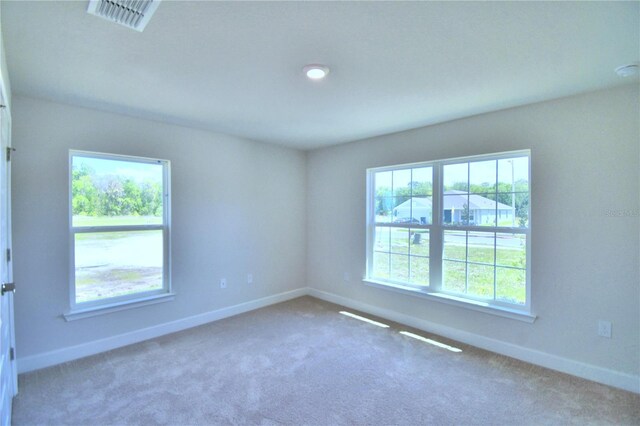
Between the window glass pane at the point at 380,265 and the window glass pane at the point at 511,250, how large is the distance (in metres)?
1.34

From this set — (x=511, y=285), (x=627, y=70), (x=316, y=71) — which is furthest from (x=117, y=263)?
(x=627, y=70)

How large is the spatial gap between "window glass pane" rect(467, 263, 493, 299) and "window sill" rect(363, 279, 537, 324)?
0.10 m

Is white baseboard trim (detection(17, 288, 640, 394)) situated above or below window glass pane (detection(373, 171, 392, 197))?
below

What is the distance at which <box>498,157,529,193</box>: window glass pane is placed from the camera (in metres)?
2.86

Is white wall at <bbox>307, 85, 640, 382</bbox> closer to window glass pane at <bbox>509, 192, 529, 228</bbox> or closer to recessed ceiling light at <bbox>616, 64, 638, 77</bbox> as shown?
window glass pane at <bbox>509, 192, 529, 228</bbox>

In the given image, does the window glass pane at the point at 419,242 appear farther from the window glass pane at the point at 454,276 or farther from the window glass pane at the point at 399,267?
the window glass pane at the point at 454,276

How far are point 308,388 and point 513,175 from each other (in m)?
2.68

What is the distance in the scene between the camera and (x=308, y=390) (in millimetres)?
2336

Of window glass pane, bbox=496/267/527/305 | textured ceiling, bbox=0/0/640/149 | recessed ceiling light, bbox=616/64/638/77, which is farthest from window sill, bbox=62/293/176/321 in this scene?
recessed ceiling light, bbox=616/64/638/77

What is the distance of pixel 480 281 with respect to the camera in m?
3.15

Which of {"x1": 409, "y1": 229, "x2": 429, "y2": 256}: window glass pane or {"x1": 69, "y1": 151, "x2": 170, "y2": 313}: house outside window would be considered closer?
{"x1": 69, "y1": 151, "x2": 170, "y2": 313}: house outside window

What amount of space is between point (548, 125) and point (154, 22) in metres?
3.09

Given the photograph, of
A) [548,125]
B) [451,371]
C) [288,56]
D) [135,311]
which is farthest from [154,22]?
[451,371]

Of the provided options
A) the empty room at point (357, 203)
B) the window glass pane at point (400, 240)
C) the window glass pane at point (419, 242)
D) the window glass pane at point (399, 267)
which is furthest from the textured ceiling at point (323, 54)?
the window glass pane at point (399, 267)
